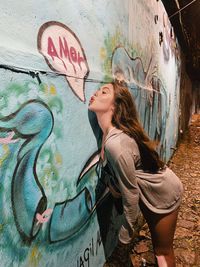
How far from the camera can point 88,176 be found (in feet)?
7.12

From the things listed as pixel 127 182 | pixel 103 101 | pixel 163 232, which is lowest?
pixel 163 232

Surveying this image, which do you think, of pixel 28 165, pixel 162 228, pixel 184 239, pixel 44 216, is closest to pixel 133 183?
pixel 162 228

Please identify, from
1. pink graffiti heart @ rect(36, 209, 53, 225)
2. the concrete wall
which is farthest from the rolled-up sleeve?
the concrete wall

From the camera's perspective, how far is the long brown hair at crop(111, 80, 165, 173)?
198cm

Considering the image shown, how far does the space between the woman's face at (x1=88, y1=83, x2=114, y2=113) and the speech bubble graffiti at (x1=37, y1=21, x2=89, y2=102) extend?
128mm

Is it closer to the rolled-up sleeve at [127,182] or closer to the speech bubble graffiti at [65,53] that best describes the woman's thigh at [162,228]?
the rolled-up sleeve at [127,182]

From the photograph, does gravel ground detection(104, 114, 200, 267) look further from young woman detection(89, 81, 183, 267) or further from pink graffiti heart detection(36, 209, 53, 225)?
pink graffiti heart detection(36, 209, 53, 225)

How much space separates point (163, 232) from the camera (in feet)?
7.05

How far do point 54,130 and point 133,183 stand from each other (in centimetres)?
74

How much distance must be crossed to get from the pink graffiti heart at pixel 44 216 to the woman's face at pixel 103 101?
2.90 ft

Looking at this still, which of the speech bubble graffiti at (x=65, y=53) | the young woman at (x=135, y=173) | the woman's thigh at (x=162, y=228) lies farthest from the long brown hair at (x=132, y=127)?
the woman's thigh at (x=162, y=228)

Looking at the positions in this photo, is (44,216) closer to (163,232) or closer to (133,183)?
(133,183)

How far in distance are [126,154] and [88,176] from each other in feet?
1.65

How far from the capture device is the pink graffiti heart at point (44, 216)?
1.55m
